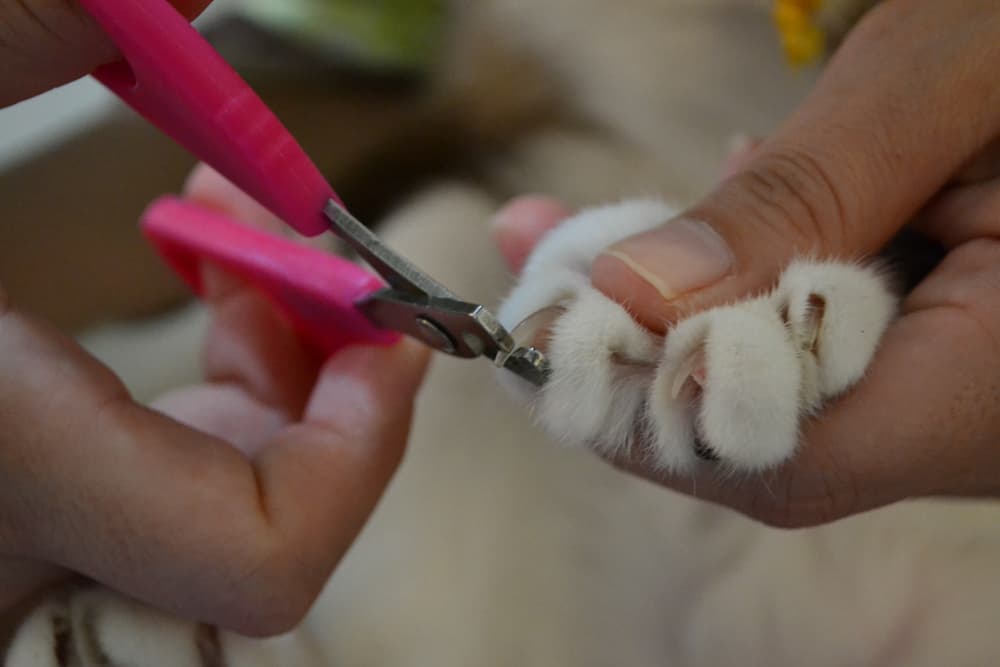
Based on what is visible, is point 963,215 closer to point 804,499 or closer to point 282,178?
point 804,499

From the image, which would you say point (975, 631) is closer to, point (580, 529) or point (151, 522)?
point (580, 529)

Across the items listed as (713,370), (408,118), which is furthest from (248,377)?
(408,118)

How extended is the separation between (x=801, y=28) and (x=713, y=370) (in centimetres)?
49

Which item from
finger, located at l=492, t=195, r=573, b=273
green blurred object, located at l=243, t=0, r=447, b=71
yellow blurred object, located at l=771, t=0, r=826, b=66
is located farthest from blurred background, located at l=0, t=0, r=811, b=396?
finger, located at l=492, t=195, r=573, b=273

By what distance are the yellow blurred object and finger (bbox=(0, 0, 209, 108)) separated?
500 mm

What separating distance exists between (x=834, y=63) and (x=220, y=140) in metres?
0.40

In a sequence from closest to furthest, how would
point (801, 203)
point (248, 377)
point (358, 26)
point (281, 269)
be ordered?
1. point (801, 203)
2. point (281, 269)
3. point (248, 377)
4. point (358, 26)

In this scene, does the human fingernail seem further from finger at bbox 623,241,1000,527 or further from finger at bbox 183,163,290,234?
finger at bbox 183,163,290,234

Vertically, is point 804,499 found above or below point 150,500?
below

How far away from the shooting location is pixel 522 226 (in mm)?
731

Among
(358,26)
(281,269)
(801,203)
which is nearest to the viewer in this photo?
(801,203)

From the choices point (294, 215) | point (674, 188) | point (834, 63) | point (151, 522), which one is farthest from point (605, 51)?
point (151, 522)

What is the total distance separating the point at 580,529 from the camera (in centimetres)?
83

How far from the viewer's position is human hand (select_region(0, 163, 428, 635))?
1.76 ft
